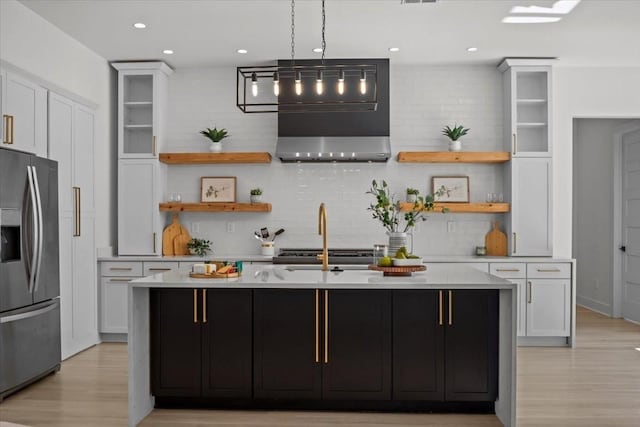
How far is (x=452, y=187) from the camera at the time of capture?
22.0 feet

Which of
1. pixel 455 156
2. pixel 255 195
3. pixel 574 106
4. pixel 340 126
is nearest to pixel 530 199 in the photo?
pixel 455 156

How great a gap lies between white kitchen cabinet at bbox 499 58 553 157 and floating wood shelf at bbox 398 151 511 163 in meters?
0.16

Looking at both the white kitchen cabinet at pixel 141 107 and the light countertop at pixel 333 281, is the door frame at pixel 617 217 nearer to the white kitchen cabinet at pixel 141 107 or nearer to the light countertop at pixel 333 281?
the light countertop at pixel 333 281

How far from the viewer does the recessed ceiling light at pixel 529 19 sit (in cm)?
510

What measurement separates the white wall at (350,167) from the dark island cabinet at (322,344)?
2.82m

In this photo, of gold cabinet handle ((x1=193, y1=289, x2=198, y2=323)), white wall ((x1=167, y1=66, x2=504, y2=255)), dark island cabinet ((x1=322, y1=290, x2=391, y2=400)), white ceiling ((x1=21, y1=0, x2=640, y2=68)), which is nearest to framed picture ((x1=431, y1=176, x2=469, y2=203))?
white wall ((x1=167, y1=66, x2=504, y2=255))

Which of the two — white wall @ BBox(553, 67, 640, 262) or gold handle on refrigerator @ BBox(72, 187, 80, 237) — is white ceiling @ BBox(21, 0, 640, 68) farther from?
gold handle on refrigerator @ BBox(72, 187, 80, 237)

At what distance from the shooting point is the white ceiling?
481 centimetres

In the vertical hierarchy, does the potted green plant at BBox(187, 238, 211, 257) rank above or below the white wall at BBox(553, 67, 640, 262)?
below

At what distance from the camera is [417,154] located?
644 cm

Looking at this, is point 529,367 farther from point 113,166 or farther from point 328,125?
point 113,166

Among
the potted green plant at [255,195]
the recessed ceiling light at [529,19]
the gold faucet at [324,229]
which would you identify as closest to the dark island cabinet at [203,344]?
the gold faucet at [324,229]

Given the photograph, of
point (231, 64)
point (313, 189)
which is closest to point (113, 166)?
point (231, 64)

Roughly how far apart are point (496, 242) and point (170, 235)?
368 centimetres
